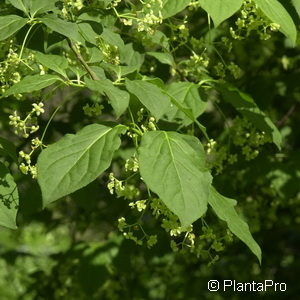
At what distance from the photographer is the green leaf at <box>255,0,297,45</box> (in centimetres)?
193

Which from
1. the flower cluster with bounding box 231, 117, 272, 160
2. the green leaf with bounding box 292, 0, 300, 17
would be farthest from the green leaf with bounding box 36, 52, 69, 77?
the flower cluster with bounding box 231, 117, 272, 160

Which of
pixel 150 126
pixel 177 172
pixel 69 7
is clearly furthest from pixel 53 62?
pixel 177 172

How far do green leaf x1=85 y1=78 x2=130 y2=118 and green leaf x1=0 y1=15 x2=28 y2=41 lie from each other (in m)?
0.27

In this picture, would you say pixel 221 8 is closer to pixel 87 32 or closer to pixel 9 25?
pixel 87 32

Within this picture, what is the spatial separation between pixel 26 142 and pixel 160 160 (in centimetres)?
163

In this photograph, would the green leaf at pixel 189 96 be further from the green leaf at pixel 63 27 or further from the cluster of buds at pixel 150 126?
the green leaf at pixel 63 27

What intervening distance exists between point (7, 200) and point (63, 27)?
0.50 m

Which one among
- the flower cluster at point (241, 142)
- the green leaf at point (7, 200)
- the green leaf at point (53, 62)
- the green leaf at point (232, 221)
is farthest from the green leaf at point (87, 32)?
the flower cluster at point (241, 142)

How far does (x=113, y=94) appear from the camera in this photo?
172 cm

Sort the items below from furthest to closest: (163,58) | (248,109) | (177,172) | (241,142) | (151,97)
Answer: (241,142) < (248,109) < (163,58) < (151,97) < (177,172)

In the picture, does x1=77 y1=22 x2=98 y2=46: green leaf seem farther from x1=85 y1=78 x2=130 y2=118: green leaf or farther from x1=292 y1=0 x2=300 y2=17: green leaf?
x1=292 y1=0 x2=300 y2=17: green leaf

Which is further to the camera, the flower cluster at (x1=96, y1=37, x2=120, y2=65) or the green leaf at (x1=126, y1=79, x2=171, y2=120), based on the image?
the flower cluster at (x1=96, y1=37, x2=120, y2=65)

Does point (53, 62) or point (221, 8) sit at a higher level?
point (221, 8)

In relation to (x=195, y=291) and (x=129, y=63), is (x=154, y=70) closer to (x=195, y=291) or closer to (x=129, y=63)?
(x=129, y=63)
